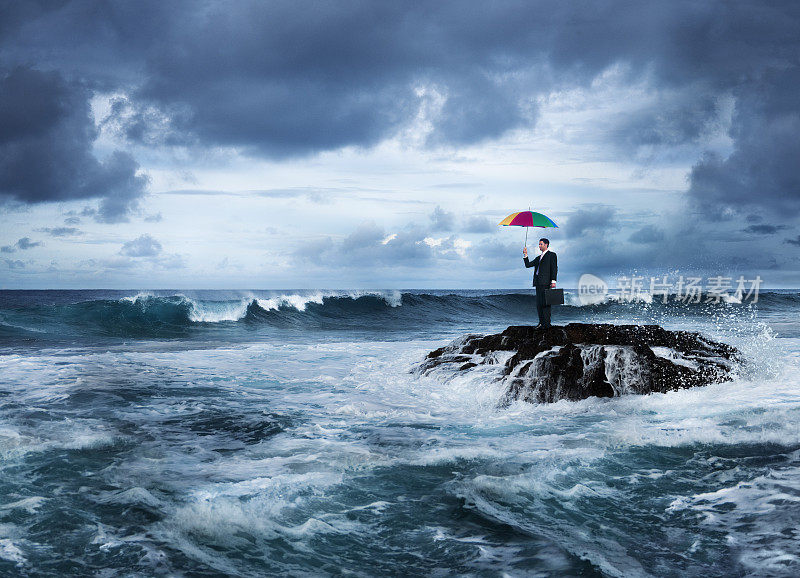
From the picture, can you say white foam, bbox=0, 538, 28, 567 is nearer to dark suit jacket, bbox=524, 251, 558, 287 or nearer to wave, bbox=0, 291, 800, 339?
dark suit jacket, bbox=524, 251, 558, 287

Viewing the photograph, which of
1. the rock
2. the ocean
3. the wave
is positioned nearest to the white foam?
the ocean

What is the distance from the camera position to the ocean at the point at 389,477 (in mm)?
3766

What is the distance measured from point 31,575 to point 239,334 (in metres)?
18.3

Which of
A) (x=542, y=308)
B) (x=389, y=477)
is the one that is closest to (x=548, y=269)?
(x=542, y=308)

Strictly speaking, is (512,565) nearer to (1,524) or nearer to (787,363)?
(1,524)

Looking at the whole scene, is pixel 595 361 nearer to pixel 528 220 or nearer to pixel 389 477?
pixel 528 220

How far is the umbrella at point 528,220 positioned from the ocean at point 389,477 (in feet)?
9.86

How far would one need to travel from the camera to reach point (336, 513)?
4496 mm

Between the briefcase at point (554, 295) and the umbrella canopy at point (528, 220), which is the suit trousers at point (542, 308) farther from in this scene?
the umbrella canopy at point (528, 220)

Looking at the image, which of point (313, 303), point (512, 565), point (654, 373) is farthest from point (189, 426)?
point (313, 303)

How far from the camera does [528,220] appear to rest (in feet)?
35.9

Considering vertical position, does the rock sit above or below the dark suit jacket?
below

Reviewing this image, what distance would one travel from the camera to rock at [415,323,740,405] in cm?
870

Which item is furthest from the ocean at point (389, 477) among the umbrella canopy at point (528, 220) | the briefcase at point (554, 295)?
the umbrella canopy at point (528, 220)
